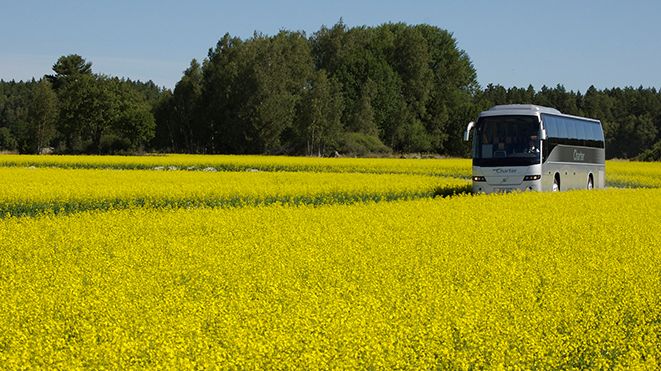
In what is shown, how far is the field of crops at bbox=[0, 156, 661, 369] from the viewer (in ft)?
24.0

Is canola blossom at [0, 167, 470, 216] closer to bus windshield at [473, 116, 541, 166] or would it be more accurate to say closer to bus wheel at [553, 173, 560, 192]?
bus windshield at [473, 116, 541, 166]

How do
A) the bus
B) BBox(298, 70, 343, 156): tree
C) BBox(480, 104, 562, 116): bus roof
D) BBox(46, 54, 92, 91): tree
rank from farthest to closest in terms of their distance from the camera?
1. BBox(46, 54, 92, 91): tree
2. BBox(298, 70, 343, 156): tree
3. BBox(480, 104, 562, 116): bus roof
4. the bus

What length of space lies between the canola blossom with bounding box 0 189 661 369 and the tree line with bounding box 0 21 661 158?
235 feet

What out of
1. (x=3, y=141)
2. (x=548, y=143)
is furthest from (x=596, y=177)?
(x=3, y=141)

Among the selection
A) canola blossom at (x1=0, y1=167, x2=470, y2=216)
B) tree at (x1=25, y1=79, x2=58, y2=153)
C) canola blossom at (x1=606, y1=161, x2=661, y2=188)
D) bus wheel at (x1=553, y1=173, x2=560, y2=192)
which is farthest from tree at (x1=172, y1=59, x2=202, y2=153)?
bus wheel at (x1=553, y1=173, x2=560, y2=192)

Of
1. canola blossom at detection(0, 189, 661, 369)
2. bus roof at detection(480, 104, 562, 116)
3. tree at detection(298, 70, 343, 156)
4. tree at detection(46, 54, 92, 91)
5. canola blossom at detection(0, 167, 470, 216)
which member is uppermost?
tree at detection(46, 54, 92, 91)

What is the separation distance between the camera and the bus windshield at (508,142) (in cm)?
3092

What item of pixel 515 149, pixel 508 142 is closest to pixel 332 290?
pixel 515 149

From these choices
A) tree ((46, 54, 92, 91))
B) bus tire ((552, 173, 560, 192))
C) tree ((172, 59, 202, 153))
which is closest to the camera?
bus tire ((552, 173, 560, 192))

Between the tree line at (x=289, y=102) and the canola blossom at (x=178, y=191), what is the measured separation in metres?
52.3

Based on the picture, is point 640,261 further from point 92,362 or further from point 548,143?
point 548,143

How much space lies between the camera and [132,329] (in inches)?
316

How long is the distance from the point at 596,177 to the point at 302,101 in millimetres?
53246

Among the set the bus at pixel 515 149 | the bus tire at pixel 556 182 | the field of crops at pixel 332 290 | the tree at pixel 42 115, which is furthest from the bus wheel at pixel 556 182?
the tree at pixel 42 115
